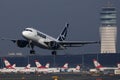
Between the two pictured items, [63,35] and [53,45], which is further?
[63,35]

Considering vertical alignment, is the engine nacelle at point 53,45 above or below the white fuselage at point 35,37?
below

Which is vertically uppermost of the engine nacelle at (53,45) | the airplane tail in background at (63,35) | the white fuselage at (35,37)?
the airplane tail in background at (63,35)

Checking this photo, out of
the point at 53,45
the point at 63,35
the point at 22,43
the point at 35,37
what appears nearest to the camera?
the point at 22,43

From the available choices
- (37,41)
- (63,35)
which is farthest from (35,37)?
(63,35)

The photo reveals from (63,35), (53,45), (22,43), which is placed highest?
(63,35)

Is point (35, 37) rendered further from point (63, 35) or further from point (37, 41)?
point (63, 35)

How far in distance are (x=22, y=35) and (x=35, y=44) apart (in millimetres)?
3186

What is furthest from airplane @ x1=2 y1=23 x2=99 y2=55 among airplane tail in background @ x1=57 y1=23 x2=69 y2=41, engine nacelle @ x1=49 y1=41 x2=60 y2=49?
airplane tail in background @ x1=57 y1=23 x2=69 y2=41

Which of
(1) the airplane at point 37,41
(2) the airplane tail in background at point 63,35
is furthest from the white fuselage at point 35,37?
(2) the airplane tail in background at point 63,35

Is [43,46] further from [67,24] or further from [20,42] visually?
[67,24]

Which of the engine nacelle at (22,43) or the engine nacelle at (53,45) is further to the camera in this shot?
the engine nacelle at (53,45)

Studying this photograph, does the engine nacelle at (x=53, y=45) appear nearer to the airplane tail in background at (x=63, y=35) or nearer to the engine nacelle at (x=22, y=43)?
the engine nacelle at (x=22, y=43)

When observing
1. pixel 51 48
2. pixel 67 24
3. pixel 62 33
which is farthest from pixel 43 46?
pixel 67 24

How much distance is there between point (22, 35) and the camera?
432ft
